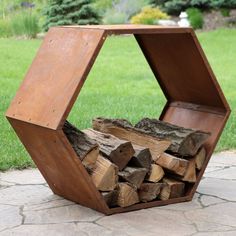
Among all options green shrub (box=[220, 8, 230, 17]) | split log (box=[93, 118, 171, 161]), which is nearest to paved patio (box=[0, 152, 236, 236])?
split log (box=[93, 118, 171, 161])

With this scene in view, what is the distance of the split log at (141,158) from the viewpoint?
16.5ft

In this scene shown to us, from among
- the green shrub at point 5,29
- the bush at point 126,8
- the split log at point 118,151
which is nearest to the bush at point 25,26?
the green shrub at point 5,29

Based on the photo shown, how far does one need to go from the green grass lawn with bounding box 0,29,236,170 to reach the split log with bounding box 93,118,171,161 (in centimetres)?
113

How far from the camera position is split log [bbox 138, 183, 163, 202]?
5043 mm

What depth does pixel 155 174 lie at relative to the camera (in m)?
5.10

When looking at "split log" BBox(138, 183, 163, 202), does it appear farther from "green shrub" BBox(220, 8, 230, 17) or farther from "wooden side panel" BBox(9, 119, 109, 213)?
"green shrub" BBox(220, 8, 230, 17)

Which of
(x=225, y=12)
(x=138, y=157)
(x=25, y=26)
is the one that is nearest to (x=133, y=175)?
(x=138, y=157)

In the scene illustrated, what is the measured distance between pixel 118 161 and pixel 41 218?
671mm

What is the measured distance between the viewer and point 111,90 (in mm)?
11000

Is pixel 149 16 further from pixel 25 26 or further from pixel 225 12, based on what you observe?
pixel 25 26

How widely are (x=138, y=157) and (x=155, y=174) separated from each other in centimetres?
20

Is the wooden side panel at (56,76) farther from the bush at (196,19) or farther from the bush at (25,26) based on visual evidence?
the bush at (196,19)

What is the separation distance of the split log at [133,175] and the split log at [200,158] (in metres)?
0.47

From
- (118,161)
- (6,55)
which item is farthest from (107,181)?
(6,55)
